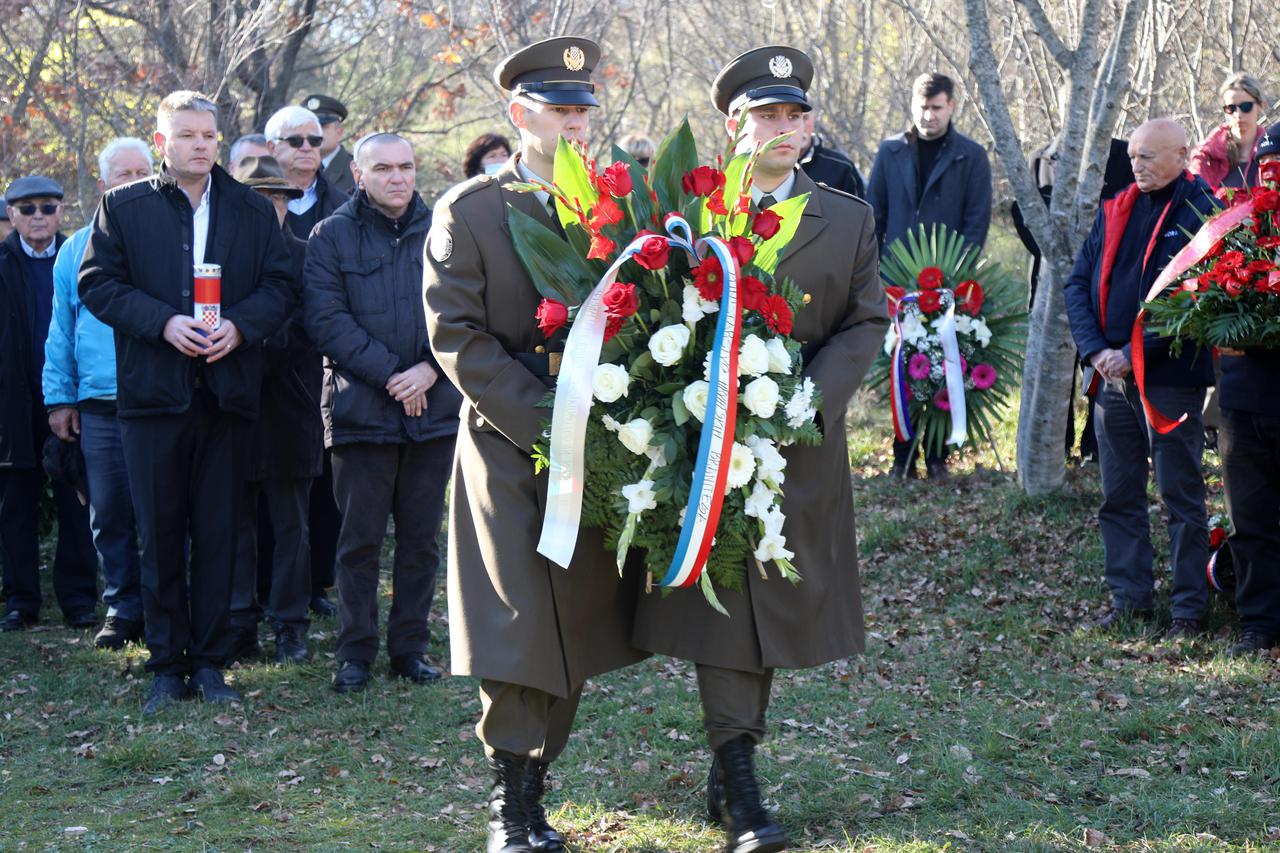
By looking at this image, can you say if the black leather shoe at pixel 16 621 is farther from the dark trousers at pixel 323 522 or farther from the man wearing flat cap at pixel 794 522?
Answer: the man wearing flat cap at pixel 794 522

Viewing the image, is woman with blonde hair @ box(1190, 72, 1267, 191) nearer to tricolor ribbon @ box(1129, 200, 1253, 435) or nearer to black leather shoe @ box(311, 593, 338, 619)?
tricolor ribbon @ box(1129, 200, 1253, 435)

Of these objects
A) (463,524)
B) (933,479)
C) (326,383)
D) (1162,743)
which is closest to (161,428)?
(326,383)

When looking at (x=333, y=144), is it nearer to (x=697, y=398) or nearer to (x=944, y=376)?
(x=944, y=376)

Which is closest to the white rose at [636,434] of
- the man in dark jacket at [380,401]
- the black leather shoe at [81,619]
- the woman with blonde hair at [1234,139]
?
the man in dark jacket at [380,401]

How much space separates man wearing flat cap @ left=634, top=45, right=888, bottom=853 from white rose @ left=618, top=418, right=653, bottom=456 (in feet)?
1.90

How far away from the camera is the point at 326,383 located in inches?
283

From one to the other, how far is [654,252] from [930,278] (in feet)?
17.4

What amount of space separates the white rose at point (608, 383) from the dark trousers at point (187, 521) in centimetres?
292

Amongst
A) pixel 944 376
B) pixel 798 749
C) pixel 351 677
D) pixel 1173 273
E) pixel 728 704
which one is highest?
pixel 1173 273

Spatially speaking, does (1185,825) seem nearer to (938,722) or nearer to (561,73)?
(938,722)

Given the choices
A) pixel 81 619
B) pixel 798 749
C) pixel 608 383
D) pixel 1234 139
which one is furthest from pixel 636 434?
pixel 1234 139

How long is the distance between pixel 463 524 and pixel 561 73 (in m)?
1.46

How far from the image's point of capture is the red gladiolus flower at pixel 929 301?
9133mm

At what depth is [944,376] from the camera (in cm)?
916
